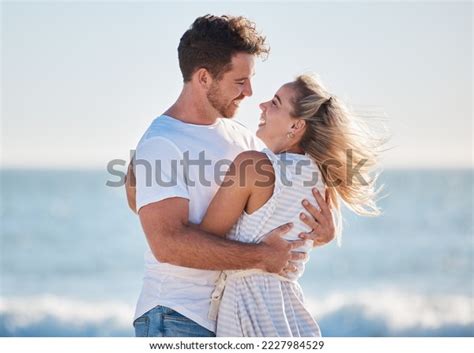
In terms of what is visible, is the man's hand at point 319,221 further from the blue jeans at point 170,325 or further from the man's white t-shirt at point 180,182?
the blue jeans at point 170,325

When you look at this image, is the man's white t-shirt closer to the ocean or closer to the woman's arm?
the woman's arm

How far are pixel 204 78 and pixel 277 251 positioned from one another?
1041 millimetres

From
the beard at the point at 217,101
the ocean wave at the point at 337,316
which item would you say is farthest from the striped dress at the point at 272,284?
the ocean wave at the point at 337,316

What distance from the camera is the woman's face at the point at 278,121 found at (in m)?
4.22

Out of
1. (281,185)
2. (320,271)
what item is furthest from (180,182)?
(320,271)

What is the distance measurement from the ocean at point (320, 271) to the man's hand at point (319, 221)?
9.16 m

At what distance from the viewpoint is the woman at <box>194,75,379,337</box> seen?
4.02m

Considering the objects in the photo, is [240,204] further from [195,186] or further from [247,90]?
[247,90]

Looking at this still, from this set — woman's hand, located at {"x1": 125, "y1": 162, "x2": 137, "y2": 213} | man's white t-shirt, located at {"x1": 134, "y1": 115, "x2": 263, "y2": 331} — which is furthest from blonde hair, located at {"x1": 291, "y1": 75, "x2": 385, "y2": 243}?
woman's hand, located at {"x1": 125, "y1": 162, "x2": 137, "y2": 213}

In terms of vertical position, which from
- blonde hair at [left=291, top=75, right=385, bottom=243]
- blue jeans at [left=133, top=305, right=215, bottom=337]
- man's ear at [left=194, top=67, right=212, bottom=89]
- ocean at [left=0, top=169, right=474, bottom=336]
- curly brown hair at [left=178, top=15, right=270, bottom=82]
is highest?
curly brown hair at [left=178, top=15, right=270, bottom=82]

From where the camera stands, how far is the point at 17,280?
70.0 feet

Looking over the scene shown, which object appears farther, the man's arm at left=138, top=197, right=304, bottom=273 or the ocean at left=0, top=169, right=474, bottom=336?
the ocean at left=0, top=169, right=474, bottom=336

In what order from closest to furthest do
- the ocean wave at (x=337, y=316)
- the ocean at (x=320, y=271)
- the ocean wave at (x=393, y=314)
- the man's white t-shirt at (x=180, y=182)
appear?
the man's white t-shirt at (x=180, y=182) → the ocean wave at (x=393, y=314) → the ocean wave at (x=337, y=316) → the ocean at (x=320, y=271)
